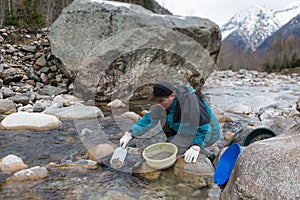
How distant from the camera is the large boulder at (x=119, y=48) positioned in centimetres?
654

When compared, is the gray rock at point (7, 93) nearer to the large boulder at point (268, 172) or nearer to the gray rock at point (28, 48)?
the gray rock at point (28, 48)

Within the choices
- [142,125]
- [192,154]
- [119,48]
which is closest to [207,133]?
[192,154]

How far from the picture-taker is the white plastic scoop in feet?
10.0

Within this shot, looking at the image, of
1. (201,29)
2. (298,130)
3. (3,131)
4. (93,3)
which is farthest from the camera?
(201,29)

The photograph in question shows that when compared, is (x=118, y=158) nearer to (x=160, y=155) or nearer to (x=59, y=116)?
(x=160, y=155)

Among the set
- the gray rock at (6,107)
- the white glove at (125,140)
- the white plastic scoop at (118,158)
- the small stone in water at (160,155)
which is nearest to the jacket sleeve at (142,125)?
the white glove at (125,140)

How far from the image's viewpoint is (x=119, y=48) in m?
6.56

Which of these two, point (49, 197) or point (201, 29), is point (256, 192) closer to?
point (49, 197)

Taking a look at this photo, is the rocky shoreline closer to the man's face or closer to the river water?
the river water

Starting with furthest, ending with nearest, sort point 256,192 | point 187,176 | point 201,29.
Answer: point 201,29, point 187,176, point 256,192

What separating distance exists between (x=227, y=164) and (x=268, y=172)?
74cm

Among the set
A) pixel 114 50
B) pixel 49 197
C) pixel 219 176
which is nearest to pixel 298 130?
pixel 219 176

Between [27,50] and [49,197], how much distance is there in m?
7.40

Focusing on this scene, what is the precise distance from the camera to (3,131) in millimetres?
3920
